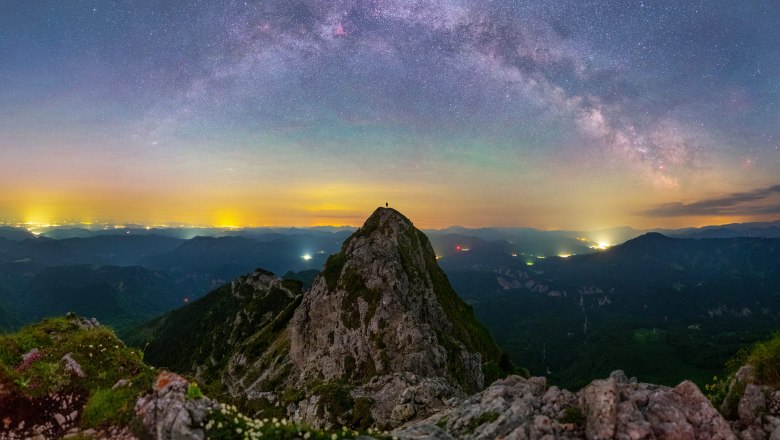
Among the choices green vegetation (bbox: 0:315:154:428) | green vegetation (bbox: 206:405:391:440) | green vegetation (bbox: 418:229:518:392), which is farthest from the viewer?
green vegetation (bbox: 418:229:518:392)

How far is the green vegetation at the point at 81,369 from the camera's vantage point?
16156mm

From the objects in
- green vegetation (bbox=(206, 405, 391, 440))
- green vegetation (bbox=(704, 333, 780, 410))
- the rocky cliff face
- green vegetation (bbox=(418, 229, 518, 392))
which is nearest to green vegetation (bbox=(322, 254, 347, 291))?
the rocky cliff face

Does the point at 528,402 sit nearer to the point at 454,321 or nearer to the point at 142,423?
the point at 142,423

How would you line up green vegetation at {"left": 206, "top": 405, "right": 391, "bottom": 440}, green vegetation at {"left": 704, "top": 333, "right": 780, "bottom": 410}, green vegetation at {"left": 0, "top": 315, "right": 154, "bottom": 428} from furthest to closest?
green vegetation at {"left": 704, "top": 333, "right": 780, "bottom": 410} → green vegetation at {"left": 0, "top": 315, "right": 154, "bottom": 428} → green vegetation at {"left": 206, "top": 405, "right": 391, "bottom": 440}

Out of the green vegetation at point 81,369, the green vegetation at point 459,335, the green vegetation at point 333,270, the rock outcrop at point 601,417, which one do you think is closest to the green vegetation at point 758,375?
the rock outcrop at point 601,417

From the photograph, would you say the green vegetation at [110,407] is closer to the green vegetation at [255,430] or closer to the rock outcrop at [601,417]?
the green vegetation at [255,430]

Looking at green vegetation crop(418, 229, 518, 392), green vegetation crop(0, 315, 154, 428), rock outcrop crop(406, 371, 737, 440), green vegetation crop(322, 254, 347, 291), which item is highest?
green vegetation crop(0, 315, 154, 428)

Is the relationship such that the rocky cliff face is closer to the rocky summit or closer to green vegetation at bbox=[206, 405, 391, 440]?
the rocky summit

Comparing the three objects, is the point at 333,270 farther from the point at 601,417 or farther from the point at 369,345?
the point at 601,417

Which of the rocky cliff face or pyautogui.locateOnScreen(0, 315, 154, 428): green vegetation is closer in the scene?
pyautogui.locateOnScreen(0, 315, 154, 428): green vegetation

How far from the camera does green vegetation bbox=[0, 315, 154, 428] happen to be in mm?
16156

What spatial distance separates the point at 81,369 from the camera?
59.0 feet

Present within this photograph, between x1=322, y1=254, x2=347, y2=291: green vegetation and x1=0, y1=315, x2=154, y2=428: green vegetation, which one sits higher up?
x1=0, y1=315, x2=154, y2=428: green vegetation

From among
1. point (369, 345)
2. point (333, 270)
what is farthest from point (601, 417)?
point (333, 270)
